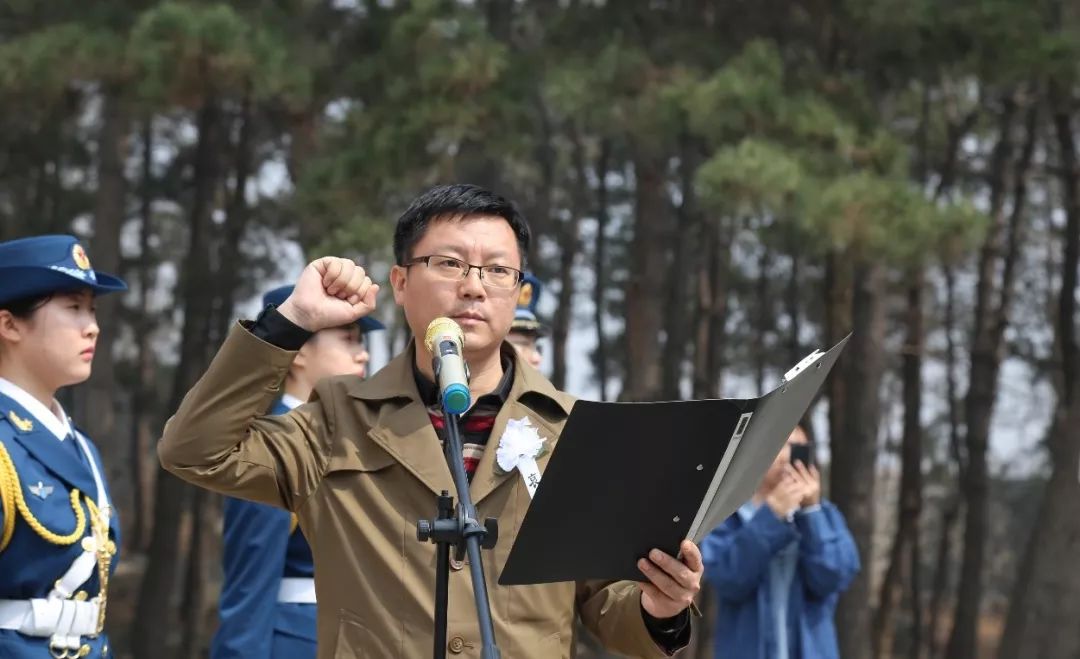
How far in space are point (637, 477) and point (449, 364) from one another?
378 mm

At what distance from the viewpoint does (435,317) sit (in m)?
2.83

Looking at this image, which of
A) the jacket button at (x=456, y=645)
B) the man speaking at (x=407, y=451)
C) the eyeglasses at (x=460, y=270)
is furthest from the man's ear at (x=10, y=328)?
the jacket button at (x=456, y=645)

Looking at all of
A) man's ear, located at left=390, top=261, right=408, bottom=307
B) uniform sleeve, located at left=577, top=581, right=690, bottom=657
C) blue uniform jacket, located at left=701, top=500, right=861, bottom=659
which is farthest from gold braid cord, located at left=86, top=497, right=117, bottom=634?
blue uniform jacket, located at left=701, top=500, right=861, bottom=659

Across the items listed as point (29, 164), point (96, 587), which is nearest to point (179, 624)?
point (29, 164)

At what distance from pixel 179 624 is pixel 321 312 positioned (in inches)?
811

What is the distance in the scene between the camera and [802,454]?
521 cm

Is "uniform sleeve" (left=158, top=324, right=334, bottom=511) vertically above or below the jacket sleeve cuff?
above

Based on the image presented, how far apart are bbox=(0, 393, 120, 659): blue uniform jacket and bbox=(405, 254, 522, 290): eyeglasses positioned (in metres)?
1.31

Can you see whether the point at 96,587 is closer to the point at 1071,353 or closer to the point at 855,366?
the point at 855,366

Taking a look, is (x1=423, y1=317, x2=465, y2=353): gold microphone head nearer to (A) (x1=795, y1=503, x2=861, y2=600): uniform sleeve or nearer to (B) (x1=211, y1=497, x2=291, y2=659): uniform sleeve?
(B) (x1=211, y1=497, x2=291, y2=659): uniform sleeve

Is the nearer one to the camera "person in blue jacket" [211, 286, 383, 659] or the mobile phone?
"person in blue jacket" [211, 286, 383, 659]

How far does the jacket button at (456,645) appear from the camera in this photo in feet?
8.68

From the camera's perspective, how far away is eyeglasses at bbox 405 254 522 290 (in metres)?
2.84

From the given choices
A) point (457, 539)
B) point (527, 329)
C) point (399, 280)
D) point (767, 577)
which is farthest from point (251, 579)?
point (457, 539)
